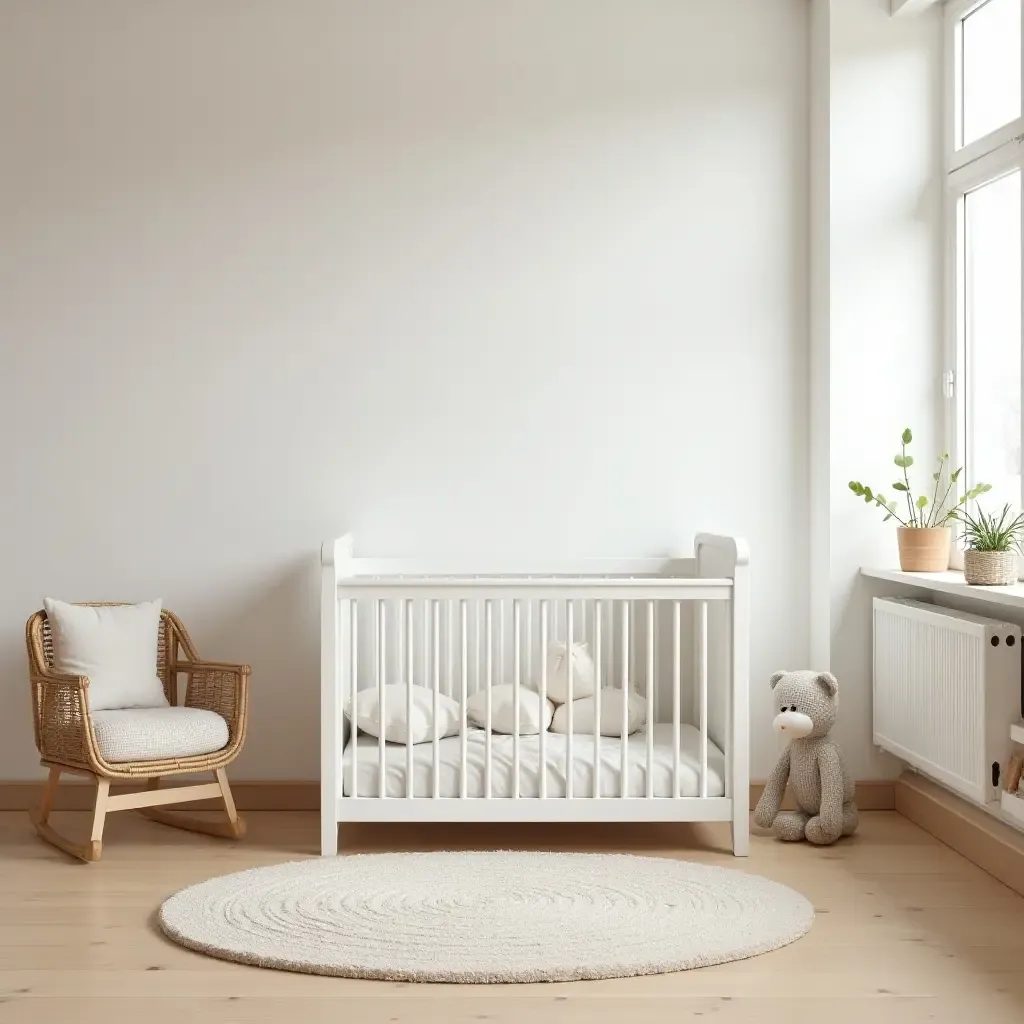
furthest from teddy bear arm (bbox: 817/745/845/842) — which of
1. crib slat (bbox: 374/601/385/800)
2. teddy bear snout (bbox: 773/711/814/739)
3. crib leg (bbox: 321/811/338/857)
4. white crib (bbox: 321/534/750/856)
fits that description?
crib leg (bbox: 321/811/338/857)

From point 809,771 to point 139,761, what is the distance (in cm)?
177

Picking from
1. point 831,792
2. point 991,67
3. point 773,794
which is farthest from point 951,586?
point 991,67

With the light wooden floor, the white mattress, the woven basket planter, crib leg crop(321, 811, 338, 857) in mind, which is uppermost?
the woven basket planter

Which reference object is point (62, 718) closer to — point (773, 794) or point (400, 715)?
point (400, 715)

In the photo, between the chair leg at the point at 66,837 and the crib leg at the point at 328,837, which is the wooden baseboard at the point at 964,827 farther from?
the chair leg at the point at 66,837

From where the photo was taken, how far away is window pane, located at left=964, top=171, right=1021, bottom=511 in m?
3.22

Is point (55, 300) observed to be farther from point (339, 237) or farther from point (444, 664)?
point (444, 664)

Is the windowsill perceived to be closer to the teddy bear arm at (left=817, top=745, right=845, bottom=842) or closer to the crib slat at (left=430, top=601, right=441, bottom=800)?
the teddy bear arm at (left=817, top=745, right=845, bottom=842)

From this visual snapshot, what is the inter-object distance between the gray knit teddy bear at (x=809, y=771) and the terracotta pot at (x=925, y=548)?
445 millimetres

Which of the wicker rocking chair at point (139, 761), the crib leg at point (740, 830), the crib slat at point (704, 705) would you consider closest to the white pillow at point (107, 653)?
the wicker rocking chair at point (139, 761)

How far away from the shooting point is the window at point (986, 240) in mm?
3209

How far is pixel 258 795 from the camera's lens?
365 cm

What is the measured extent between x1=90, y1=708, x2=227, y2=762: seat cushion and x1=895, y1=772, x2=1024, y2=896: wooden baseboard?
194 cm

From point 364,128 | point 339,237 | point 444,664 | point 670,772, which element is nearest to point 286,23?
point 364,128
